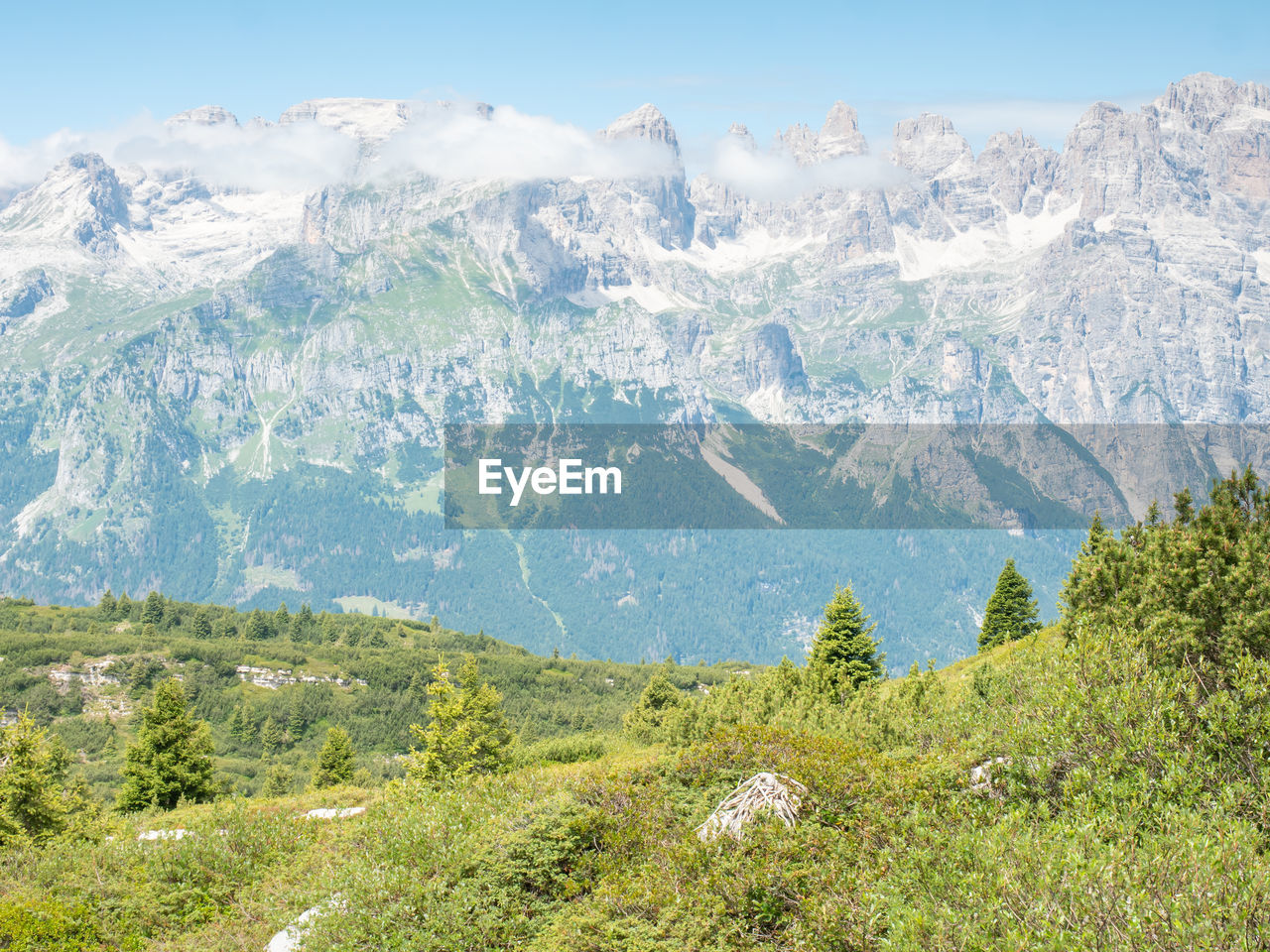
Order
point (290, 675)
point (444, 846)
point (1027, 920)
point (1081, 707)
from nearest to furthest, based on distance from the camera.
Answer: point (1027, 920)
point (1081, 707)
point (444, 846)
point (290, 675)

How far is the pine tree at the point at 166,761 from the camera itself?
55.5 m

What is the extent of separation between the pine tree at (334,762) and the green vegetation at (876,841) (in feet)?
148

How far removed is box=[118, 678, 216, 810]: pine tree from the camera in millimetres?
55469

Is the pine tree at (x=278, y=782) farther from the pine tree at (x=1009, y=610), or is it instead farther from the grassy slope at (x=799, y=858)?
the pine tree at (x=1009, y=610)

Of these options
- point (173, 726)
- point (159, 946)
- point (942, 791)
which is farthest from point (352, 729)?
point (942, 791)

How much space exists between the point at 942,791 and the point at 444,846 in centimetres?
1363

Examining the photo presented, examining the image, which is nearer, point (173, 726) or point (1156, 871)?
point (1156, 871)

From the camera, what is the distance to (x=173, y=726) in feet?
Answer: 185

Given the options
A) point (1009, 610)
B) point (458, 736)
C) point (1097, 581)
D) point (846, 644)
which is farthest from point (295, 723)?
point (1097, 581)

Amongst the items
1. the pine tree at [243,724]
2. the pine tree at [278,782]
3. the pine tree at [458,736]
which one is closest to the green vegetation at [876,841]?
the pine tree at [458,736]

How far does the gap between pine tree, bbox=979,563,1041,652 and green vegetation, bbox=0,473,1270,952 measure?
4407 centimetres

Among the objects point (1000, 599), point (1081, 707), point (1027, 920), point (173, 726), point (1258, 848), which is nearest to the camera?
point (1027, 920)

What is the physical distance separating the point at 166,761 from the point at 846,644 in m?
42.1

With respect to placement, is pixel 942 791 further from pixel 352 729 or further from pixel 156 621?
pixel 156 621
